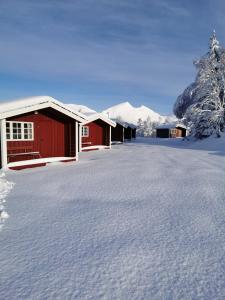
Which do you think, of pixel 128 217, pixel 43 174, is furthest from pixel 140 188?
pixel 43 174

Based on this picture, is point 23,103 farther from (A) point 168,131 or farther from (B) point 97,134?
(A) point 168,131

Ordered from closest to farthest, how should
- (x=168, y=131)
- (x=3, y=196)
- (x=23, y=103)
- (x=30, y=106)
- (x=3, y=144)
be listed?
(x=3, y=196)
(x=3, y=144)
(x=23, y=103)
(x=30, y=106)
(x=168, y=131)

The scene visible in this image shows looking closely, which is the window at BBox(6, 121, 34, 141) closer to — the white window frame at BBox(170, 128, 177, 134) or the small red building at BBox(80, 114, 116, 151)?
the small red building at BBox(80, 114, 116, 151)

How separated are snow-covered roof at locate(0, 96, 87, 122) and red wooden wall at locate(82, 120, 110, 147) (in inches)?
304

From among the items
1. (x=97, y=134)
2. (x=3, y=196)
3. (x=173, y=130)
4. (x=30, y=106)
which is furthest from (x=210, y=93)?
(x=173, y=130)

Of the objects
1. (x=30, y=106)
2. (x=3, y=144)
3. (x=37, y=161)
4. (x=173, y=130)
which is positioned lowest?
(x=37, y=161)

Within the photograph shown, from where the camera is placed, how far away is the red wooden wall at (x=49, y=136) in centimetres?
1156

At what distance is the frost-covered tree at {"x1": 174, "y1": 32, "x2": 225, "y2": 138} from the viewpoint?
25906mm

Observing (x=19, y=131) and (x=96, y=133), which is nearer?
(x=19, y=131)

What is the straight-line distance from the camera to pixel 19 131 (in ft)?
37.7

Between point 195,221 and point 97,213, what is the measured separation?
6.64 feet

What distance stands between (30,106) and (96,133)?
36.4 ft

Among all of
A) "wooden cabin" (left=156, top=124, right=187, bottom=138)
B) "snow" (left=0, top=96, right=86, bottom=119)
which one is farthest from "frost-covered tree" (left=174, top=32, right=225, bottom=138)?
"wooden cabin" (left=156, top=124, right=187, bottom=138)

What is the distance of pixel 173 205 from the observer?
17.9 ft
